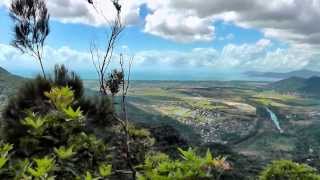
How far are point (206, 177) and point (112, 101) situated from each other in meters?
14.6

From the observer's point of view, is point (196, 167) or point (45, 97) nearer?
point (196, 167)

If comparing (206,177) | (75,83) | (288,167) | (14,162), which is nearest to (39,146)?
(14,162)

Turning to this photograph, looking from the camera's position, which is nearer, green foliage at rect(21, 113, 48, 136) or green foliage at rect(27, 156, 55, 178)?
green foliage at rect(27, 156, 55, 178)

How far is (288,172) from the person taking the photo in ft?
26.5

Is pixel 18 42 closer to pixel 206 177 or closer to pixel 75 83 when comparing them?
pixel 75 83

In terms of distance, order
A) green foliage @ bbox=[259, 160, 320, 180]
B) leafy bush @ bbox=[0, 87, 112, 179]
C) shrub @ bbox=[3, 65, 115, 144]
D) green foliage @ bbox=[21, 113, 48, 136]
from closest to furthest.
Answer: green foliage @ bbox=[21, 113, 48, 136] < leafy bush @ bbox=[0, 87, 112, 179] < green foliage @ bbox=[259, 160, 320, 180] < shrub @ bbox=[3, 65, 115, 144]

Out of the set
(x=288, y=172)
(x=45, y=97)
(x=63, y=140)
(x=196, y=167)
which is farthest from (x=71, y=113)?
(x=45, y=97)

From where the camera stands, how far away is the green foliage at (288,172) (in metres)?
7.97

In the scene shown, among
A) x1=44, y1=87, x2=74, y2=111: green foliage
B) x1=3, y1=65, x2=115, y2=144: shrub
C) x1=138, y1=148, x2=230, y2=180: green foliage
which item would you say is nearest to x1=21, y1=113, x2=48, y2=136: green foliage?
x1=44, y1=87, x2=74, y2=111: green foliage

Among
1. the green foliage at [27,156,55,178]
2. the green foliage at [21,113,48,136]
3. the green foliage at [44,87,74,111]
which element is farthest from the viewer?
the green foliage at [44,87,74,111]

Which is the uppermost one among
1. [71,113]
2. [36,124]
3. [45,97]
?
[71,113]

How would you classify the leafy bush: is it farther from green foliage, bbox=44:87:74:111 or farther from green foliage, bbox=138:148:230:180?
green foliage, bbox=138:148:230:180

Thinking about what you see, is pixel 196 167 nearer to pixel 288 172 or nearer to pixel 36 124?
pixel 36 124

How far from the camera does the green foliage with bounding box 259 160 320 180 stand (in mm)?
7973
